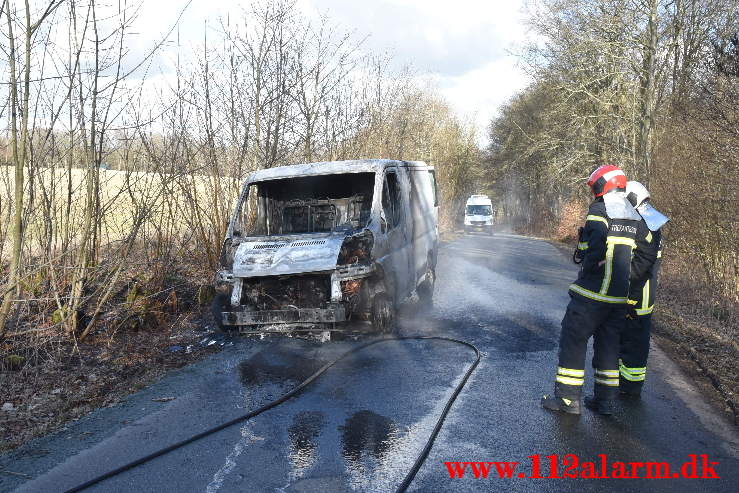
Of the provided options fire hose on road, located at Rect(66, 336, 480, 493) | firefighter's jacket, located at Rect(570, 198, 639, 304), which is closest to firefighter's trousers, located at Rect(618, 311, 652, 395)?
firefighter's jacket, located at Rect(570, 198, 639, 304)

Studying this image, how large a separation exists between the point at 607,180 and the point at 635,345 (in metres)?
1.42

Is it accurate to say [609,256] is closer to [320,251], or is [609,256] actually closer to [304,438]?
[304,438]

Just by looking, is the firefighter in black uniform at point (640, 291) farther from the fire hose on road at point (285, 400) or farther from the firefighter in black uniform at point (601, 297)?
the fire hose on road at point (285, 400)

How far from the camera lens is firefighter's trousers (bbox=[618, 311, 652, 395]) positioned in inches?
191

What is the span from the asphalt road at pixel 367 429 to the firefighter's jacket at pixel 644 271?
852 mm

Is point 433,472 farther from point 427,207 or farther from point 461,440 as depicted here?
point 427,207

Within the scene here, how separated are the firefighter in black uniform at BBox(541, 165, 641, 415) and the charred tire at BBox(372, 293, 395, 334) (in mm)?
2588

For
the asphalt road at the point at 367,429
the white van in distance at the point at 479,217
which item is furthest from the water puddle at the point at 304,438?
the white van in distance at the point at 479,217

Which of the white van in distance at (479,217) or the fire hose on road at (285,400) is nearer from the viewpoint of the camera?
the fire hose on road at (285,400)

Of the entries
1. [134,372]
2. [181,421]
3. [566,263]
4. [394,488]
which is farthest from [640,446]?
[566,263]

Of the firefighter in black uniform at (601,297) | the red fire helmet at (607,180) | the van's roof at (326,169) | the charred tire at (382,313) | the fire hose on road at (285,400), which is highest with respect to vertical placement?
the van's roof at (326,169)

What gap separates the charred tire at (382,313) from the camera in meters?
6.85

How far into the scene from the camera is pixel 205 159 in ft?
30.3

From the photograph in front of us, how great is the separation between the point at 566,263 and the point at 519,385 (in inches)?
497
